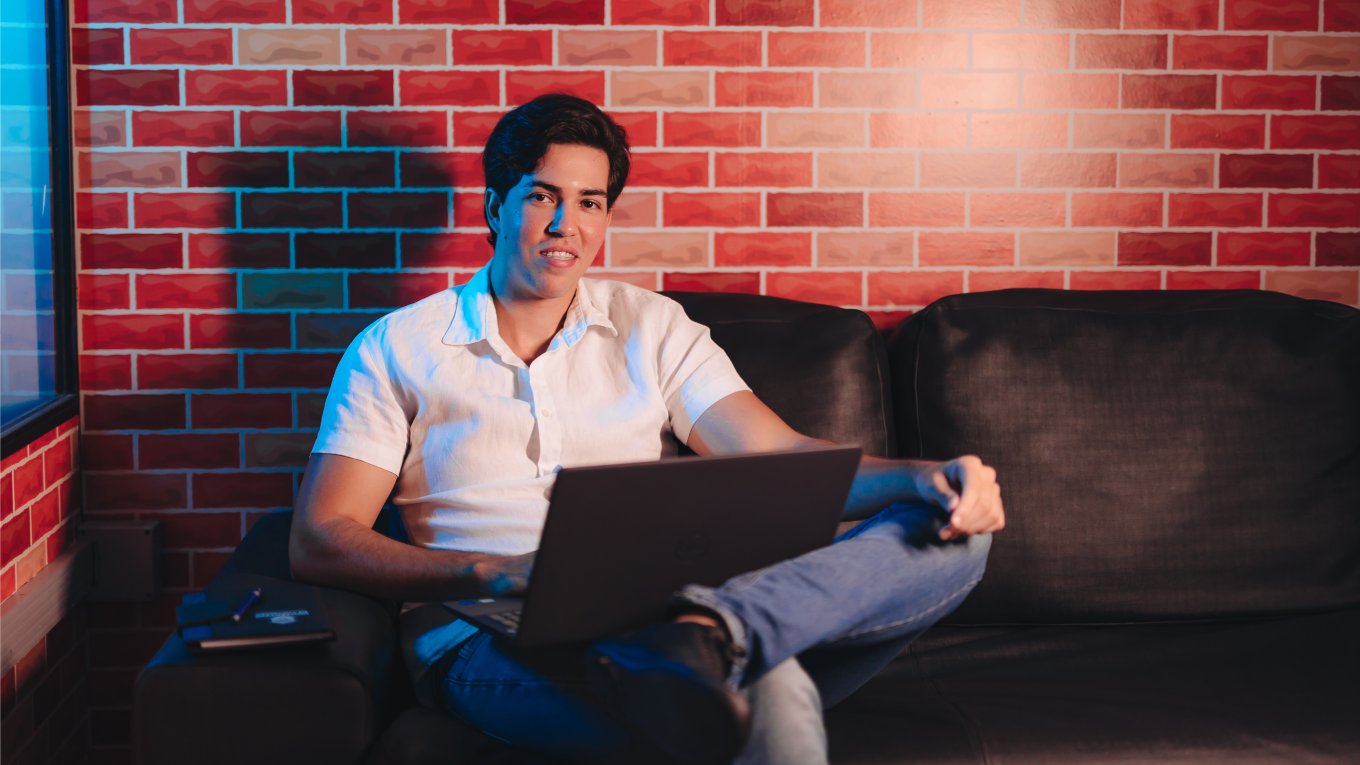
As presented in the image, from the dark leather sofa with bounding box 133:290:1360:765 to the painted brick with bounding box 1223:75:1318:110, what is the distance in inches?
18.5

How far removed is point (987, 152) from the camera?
2.27m

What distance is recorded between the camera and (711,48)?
2.21 meters

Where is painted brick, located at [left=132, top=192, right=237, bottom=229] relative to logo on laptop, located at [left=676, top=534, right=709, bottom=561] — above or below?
above

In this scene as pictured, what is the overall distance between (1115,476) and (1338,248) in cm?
89

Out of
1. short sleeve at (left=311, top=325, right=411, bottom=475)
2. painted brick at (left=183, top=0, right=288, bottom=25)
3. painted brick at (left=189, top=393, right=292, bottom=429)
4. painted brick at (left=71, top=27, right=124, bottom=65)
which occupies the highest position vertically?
painted brick at (left=183, top=0, right=288, bottom=25)

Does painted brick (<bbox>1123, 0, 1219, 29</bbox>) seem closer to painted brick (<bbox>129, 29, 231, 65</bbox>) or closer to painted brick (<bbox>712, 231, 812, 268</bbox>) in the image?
painted brick (<bbox>712, 231, 812, 268</bbox>)

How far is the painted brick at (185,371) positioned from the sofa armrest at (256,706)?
0.98 m

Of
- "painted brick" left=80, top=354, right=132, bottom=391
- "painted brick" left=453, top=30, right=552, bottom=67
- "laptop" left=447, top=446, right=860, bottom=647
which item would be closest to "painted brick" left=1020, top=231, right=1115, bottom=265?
"painted brick" left=453, top=30, right=552, bottom=67

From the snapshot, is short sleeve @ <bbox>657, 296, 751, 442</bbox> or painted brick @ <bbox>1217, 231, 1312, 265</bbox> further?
painted brick @ <bbox>1217, 231, 1312, 265</bbox>

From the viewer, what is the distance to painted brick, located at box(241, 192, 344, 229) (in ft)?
7.18

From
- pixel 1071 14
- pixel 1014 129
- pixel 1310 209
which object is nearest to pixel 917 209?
pixel 1014 129

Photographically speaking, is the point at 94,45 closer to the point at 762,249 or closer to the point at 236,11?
the point at 236,11

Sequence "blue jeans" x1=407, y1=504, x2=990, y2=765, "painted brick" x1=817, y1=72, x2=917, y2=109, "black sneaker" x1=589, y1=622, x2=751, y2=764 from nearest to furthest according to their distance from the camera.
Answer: "black sneaker" x1=589, y1=622, x2=751, y2=764 → "blue jeans" x1=407, y1=504, x2=990, y2=765 → "painted brick" x1=817, y1=72, x2=917, y2=109

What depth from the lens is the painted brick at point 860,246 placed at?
2.28 meters
